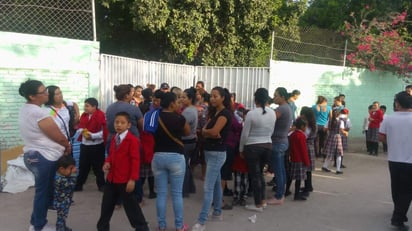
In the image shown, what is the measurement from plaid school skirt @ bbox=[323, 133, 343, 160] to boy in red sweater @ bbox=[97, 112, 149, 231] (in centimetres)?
518

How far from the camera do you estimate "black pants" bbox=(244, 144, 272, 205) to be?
18.1ft

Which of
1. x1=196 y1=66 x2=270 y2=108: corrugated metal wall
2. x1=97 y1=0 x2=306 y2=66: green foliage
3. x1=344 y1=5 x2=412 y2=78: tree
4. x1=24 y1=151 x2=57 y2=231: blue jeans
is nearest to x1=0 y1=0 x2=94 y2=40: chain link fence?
x1=97 y1=0 x2=306 y2=66: green foliage

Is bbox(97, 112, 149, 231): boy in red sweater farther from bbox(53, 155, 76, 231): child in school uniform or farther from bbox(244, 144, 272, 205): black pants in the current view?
bbox(244, 144, 272, 205): black pants

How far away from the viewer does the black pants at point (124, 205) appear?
14.4ft

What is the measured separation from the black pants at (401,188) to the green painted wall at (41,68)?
5.85 meters

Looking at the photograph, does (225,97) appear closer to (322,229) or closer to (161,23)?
(322,229)

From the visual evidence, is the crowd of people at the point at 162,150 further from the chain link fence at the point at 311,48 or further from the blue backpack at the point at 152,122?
the chain link fence at the point at 311,48

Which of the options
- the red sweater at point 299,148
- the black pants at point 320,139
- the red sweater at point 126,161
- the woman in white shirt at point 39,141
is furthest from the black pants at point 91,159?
the black pants at point 320,139

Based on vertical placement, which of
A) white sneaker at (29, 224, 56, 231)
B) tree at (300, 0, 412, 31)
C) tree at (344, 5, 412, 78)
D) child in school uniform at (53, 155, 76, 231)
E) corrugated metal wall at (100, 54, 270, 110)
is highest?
tree at (300, 0, 412, 31)

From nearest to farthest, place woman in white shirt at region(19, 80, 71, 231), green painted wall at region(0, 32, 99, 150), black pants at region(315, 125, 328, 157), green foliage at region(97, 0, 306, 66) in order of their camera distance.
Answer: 1. woman in white shirt at region(19, 80, 71, 231)
2. green painted wall at region(0, 32, 99, 150)
3. black pants at region(315, 125, 328, 157)
4. green foliage at region(97, 0, 306, 66)

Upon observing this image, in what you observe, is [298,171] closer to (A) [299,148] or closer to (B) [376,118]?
(A) [299,148]

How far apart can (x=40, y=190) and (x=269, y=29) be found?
10.7m

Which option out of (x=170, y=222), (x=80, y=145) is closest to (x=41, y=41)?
(x=80, y=145)

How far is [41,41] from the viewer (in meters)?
7.73
